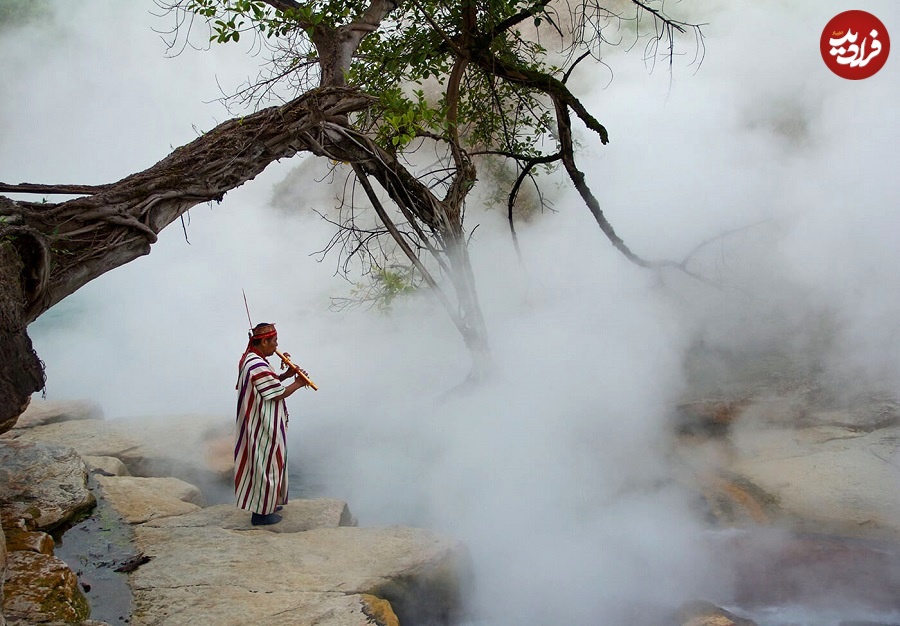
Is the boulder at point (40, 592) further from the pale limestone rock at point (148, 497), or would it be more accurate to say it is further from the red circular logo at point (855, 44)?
the red circular logo at point (855, 44)

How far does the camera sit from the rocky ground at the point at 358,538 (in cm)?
311

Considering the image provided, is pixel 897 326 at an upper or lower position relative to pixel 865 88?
lower

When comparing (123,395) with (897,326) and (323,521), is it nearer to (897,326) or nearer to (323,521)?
(323,521)

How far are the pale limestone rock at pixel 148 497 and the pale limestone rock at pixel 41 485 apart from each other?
0.15 m

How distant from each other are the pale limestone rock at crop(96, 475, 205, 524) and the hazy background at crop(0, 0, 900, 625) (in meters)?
1.21

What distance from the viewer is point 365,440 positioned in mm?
6340

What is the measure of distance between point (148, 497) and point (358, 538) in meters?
1.29

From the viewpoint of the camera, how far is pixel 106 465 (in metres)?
4.84

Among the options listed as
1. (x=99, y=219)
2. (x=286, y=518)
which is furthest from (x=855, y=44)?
(x=99, y=219)

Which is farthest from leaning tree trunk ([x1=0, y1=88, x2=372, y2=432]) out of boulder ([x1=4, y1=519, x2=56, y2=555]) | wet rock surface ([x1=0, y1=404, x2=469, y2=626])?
wet rock surface ([x1=0, y1=404, x2=469, y2=626])

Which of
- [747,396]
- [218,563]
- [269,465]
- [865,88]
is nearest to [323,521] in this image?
[269,465]

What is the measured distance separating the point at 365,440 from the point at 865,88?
227 inches

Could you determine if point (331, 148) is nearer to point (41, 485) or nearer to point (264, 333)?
point (264, 333)

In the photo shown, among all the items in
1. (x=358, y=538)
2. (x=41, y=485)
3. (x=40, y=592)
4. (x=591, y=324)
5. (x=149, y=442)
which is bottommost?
(x=40, y=592)
